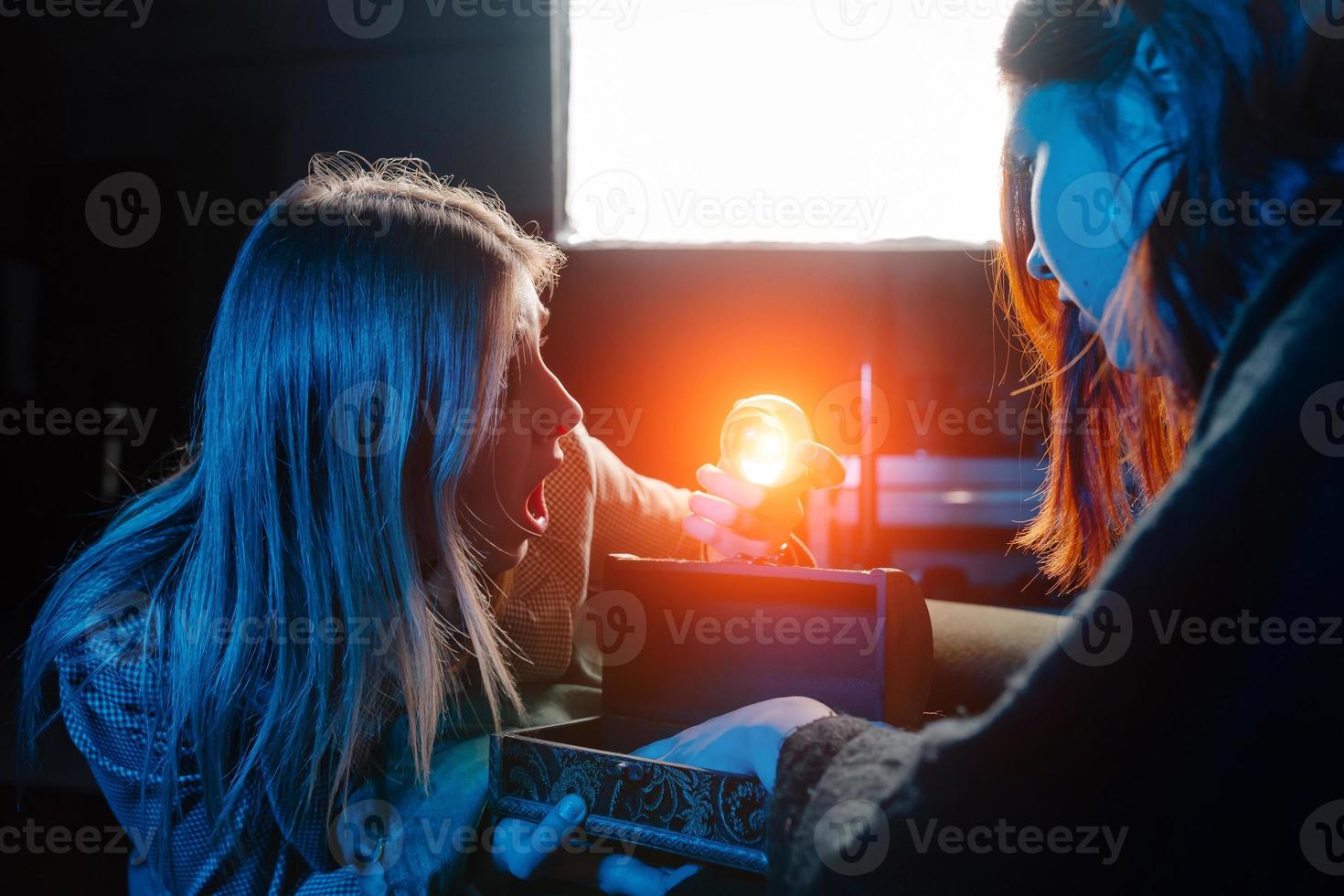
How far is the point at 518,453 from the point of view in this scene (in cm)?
112

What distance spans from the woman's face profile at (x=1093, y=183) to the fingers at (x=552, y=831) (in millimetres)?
631

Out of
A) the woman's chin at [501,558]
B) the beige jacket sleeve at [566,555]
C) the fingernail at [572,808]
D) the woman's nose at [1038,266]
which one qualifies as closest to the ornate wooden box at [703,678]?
the fingernail at [572,808]

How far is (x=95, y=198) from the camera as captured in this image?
208 cm

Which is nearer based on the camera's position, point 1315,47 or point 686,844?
point 1315,47

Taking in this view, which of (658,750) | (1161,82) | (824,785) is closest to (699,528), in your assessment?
(658,750)

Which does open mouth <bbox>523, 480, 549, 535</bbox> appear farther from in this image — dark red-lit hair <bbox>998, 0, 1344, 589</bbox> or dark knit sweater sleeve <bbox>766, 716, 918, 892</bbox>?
dark red-lit hair <bbox>998, 0, 1344, 589</bbox>

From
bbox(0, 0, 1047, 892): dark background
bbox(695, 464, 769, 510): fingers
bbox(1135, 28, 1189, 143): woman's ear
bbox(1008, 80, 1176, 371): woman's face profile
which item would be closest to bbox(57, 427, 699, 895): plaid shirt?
bbox(695, 464, 769, 510): fingers

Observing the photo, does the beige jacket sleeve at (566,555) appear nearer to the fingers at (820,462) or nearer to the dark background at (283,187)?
the fingers at (820,462)

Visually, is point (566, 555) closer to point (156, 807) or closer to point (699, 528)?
point (699, 528)

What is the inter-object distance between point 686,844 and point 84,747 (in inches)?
26.9

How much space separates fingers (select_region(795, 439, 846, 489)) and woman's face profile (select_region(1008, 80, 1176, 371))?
448mm

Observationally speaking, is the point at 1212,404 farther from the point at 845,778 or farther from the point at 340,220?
the point at 340,220

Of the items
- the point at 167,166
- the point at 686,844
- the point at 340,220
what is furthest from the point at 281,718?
the point at 167,166

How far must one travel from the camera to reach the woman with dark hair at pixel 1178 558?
488 mm
